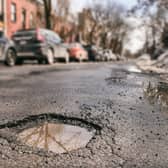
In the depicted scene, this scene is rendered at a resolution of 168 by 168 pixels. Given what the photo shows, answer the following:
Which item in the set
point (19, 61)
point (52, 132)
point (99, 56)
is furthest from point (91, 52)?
point (52, 132)

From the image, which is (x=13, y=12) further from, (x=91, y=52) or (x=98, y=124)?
(x=98, y=124)

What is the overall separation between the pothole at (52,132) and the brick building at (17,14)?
26.3 metres

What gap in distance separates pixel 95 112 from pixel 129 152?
1436 millimetres

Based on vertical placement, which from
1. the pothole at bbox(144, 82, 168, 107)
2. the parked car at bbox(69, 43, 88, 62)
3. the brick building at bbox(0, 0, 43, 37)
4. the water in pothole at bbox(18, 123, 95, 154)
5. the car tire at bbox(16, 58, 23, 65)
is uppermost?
the brick building at bbox(0, 0, 43, 37)

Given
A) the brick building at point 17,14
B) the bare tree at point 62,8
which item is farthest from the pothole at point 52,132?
the bare tree at point 62,8

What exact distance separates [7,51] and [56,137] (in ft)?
37.5

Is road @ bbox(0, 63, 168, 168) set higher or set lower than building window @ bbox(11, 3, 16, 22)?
lower

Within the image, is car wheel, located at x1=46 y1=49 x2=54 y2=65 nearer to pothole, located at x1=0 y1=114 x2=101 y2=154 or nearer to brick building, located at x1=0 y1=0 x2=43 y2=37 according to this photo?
pothole, located at x1=0 y1=114 x2=101 y2=154

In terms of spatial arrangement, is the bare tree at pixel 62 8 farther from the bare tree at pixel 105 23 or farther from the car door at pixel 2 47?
the car door at pixel 2 47

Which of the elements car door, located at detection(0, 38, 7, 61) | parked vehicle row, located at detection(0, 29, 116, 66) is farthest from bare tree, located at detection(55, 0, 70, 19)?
car door, located at detection(0, 38, 7, 61)

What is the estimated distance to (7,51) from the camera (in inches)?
561

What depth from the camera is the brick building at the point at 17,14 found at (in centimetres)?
2955

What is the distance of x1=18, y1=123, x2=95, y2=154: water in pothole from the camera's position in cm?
317

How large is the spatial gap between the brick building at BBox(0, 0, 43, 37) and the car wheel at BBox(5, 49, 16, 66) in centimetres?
1488
